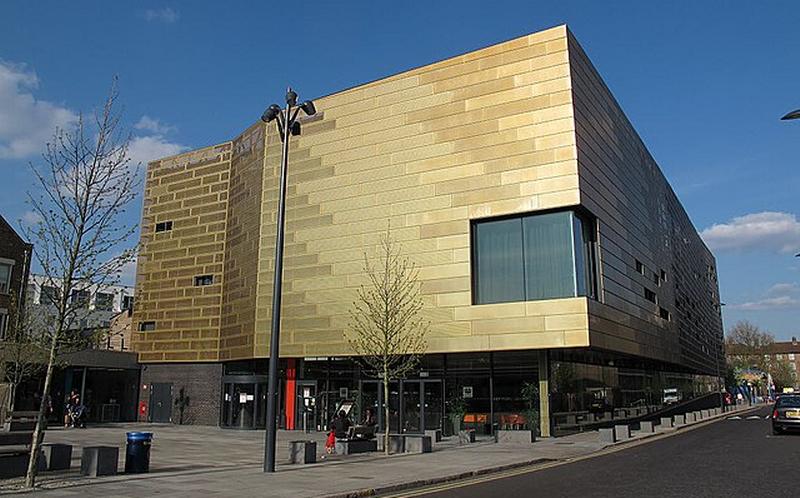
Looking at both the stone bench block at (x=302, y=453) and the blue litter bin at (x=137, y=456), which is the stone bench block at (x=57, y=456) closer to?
the blue litter bin at (x=137, y=456)

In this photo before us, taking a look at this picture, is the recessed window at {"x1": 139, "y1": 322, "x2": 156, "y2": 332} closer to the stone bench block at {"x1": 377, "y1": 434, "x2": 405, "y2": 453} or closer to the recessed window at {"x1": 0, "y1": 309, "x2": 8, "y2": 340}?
the recessed window at {"x1": 0, "y1": 309, "x2": 8, "y2": 340}

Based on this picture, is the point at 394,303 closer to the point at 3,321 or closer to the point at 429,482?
the point at 429,482

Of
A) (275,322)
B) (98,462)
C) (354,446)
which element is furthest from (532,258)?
(98,462)

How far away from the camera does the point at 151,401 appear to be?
4275 cm

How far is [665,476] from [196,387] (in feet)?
105

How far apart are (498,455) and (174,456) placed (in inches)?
412

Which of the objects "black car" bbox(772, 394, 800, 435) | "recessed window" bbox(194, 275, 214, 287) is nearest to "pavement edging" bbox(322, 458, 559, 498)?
"black car" bbox(772, 394, 800, 435)

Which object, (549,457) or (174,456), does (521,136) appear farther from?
(174,456)

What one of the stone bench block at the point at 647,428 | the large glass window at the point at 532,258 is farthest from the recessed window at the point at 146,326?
the stone bench block at the point at 647,428

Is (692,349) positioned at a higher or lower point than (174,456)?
higher

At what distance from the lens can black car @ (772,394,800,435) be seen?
27516 mm

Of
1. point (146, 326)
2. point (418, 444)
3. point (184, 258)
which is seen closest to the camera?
point (418, 444)

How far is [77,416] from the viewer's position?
36.9m

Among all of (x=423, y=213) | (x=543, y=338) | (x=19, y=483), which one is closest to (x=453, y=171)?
(x=423, y=213)
